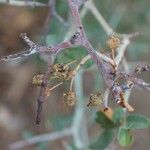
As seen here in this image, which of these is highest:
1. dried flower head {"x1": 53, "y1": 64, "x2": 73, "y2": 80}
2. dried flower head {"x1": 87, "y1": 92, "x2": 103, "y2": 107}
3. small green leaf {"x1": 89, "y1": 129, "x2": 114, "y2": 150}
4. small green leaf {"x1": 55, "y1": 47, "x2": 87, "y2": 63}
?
small green leaf {"x1": 55, "y1": 47, "x2": 87, "y2": 63}

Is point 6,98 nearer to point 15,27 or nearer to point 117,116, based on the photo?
point 15,27

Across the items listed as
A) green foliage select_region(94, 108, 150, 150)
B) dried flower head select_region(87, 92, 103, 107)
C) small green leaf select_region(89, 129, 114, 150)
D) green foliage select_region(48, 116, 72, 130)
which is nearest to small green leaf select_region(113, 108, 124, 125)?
green foliage select_region(94, 108, 150, 150)

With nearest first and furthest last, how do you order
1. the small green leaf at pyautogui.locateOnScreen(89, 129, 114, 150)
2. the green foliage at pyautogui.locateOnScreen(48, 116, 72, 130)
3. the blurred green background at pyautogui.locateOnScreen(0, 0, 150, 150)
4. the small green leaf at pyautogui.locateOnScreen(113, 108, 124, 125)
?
the small green leaf at pyautogui.locateOnScreen(113, 108, 124, 125) < the small green leaf at pyautogui.locateOnScreen(89, 129, 114, 150) < the green foliage at pyautogui.locateOnScreen(48, 116, 72, 130) < the blurred green background at pyautogui.locateOnScreen(0, 0, 150, 150)

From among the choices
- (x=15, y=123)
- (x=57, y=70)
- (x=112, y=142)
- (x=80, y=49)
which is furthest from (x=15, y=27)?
(x=57, y=70)

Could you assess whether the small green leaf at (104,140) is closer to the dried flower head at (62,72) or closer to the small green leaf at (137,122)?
the small green leaf at (137,122)

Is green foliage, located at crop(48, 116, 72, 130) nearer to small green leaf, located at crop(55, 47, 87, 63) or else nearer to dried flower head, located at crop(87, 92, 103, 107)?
small green leaf, located at crop(55, 47, 87, 63)

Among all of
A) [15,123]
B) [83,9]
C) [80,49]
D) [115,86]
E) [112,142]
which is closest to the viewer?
[115,86]

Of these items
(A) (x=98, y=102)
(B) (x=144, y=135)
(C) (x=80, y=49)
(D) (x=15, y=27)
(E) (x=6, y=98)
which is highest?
(D) (x=15, y=27)
